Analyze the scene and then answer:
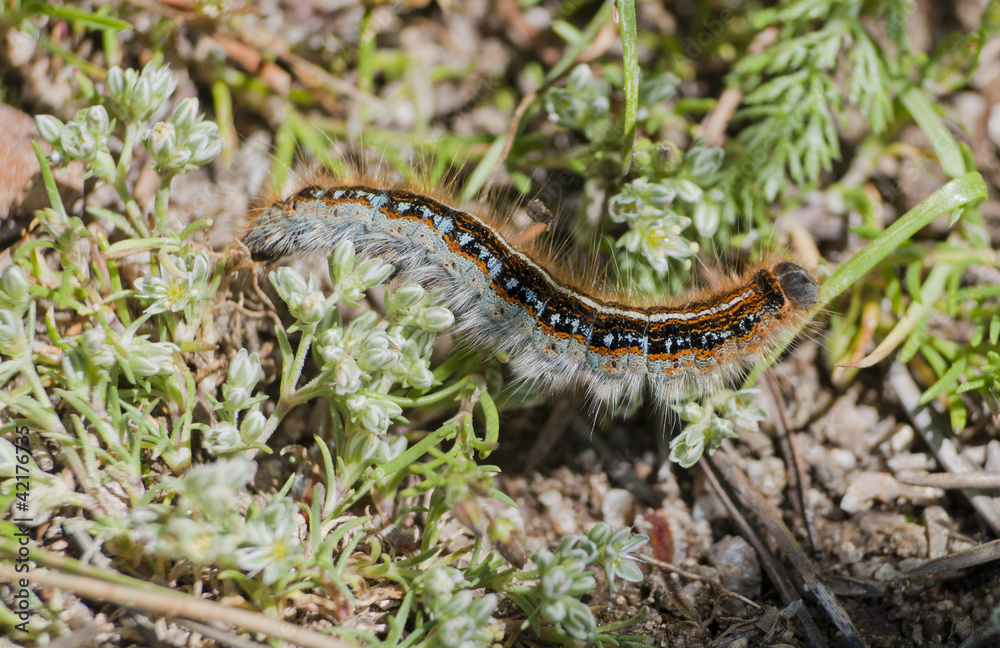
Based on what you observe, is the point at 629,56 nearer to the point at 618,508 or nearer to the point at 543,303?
the point at 543,303

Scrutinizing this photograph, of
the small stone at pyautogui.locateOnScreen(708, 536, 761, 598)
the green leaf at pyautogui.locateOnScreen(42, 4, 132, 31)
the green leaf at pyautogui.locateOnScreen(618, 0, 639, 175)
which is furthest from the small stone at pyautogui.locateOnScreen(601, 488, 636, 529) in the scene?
the green leaf at pyautogui.locateOnScreen(42, 4, 132, 31)

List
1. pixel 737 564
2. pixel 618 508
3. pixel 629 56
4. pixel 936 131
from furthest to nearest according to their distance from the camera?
pixel 936 131 → pixel 618 508 → pixel 737 564 → pixel 629 56

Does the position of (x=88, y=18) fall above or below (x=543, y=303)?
above

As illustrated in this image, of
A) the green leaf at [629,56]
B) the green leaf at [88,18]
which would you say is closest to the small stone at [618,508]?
the green leaf at [629,56]

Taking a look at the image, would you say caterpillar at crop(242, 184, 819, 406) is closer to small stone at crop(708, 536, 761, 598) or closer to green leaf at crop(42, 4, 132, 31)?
small stone at crop(708, 536, 761, 598)

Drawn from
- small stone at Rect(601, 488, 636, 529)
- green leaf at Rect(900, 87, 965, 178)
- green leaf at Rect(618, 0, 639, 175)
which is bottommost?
small stone at Rect(601, 488, 636, 529)

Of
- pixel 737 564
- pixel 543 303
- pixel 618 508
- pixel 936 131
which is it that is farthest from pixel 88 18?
pixel 936 131

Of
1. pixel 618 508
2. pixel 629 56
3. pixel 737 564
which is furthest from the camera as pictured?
pixel 618 508

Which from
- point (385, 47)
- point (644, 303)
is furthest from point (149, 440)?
point (385, 47)
